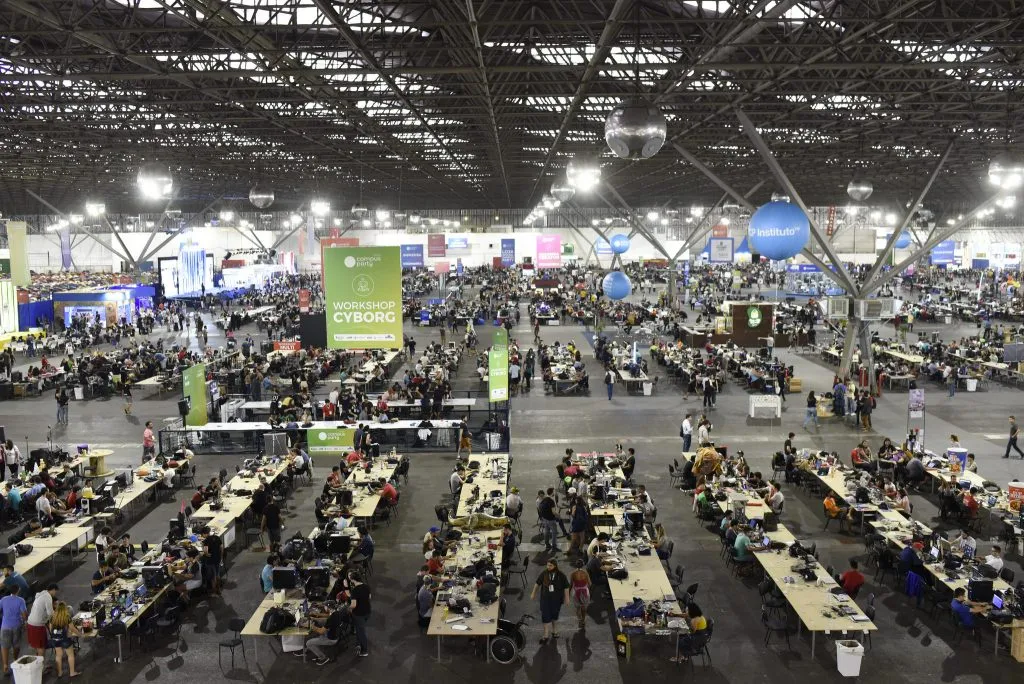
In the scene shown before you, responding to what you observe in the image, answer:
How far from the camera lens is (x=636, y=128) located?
31.5ft

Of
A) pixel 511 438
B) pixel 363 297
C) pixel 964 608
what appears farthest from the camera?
pixel 511 438

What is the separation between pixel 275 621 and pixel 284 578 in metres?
0.81

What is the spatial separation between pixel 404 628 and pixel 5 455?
12.7 m

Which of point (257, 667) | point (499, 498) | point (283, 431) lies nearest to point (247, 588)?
point (257, 667)

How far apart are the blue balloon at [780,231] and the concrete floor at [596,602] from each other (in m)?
5.35

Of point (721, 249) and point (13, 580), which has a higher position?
point (721, 249)

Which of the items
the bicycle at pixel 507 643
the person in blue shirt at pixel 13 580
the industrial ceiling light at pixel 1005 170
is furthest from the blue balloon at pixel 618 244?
the person in blue shirt at pixel 13 580

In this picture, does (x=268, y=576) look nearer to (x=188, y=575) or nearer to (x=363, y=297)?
(x=188, y=575)

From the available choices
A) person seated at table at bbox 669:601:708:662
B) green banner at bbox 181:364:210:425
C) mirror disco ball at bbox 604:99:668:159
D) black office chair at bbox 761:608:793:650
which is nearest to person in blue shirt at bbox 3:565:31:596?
person seated at table at bbox 669:601:708:662

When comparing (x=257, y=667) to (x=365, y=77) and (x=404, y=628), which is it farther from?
(x=365, y=77)

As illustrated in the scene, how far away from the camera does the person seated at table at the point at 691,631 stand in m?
10.2

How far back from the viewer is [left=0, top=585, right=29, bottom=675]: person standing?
10445 mm

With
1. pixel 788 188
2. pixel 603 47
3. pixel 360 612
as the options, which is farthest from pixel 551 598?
pixel 788 188

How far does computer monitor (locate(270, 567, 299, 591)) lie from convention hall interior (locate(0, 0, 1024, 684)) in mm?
125
